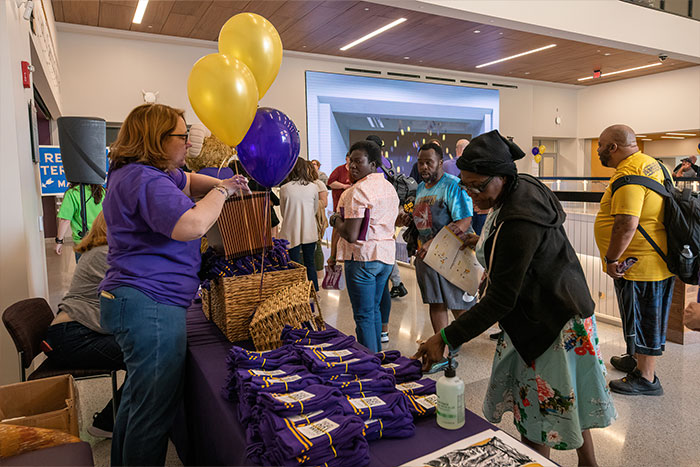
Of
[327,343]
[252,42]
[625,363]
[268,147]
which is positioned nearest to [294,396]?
[327,343]

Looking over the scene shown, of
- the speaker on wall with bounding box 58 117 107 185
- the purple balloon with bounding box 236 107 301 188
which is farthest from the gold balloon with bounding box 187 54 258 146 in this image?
the speaker on wall with bounding box 58 117 107 185

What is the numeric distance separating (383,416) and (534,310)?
637mm

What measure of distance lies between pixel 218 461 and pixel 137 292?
64cm

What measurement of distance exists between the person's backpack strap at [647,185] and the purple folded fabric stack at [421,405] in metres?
2.11

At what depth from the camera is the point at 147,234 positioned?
67.6 inches

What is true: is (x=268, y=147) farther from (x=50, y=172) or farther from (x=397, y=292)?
(x=397, y=292)

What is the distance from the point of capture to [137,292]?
1.71 meters

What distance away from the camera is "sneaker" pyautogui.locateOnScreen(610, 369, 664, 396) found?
2.99 m

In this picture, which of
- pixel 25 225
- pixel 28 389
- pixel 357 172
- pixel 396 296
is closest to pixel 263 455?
pixel 28 389

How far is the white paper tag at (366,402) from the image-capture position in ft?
4.26

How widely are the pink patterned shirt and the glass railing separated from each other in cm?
864

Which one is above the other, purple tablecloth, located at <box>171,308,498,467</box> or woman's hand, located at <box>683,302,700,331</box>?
woman's hand, located at <box>683,302,700,331</box>

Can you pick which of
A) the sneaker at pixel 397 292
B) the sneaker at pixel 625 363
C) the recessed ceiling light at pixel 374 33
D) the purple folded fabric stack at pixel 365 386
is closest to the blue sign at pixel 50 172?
the sneaker at pixel 397 292

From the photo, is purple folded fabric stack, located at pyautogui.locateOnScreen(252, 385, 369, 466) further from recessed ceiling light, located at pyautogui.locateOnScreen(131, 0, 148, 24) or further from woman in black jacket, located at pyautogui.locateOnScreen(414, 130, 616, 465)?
recessed ceiling light, located at pyautogui.locateOnScreen(131, 0, 148, 24)
